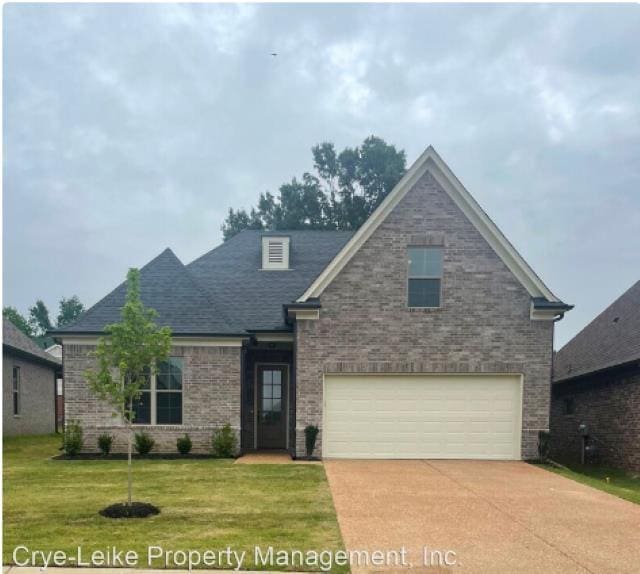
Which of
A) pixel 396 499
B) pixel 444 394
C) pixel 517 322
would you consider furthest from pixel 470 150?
pixel 396 499

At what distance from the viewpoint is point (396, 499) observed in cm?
848

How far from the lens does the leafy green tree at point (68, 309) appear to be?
7731 cm

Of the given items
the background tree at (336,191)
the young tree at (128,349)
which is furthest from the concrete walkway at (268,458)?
the background tree at (336,191)

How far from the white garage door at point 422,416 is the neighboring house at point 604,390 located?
2.99 meters

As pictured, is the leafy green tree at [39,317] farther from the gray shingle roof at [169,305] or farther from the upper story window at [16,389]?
the gray shingle roof at [169,305]

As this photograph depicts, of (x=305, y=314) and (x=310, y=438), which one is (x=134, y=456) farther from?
(x=305, y=314)

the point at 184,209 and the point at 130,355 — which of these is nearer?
the point at 130,355

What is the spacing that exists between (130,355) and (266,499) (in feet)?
10.1

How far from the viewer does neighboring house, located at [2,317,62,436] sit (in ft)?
63.4

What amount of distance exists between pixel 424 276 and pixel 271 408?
5797mm

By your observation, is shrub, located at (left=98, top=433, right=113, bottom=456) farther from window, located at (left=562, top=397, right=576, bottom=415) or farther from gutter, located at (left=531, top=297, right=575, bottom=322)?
window, located at (left=562, top=397, right=576, bottom=415)

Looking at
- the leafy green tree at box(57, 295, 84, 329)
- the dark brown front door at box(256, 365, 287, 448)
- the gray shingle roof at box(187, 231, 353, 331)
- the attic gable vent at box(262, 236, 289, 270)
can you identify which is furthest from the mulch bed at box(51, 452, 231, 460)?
the leafy green tree at box(57, 295, 84, 329)

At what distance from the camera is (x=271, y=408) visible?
15.1 metres

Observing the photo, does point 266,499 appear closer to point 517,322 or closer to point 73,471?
point 73,471
